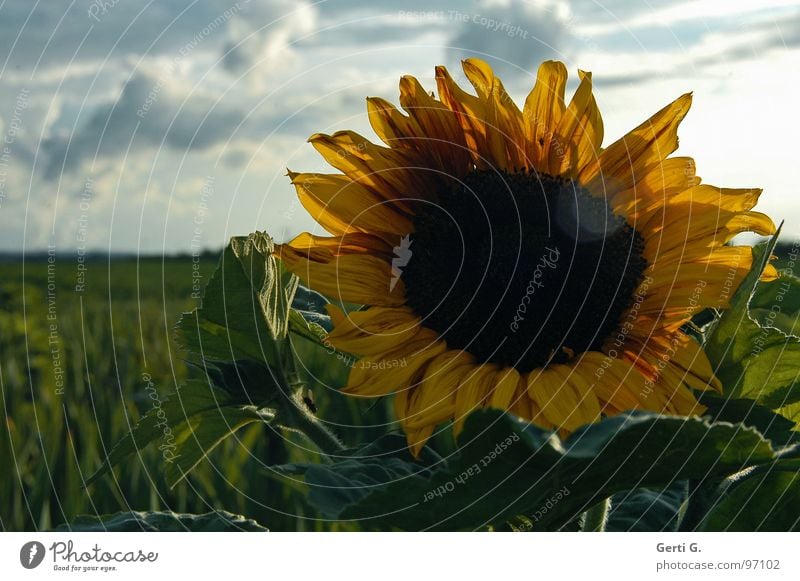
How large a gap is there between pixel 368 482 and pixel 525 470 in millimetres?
115

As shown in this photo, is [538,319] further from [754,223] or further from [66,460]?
[66,460]

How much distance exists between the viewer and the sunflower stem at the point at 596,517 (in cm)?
68

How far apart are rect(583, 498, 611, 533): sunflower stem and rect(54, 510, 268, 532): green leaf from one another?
0.30 m

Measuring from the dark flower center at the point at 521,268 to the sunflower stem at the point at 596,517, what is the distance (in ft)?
0.37

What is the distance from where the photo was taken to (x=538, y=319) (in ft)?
2.36

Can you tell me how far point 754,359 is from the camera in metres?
0.67

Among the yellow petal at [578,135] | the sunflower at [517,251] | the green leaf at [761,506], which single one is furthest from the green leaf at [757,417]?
the yellow petal at [578,135]

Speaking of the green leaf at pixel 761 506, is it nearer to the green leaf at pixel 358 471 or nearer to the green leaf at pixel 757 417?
the green leaf at pixel 757 417

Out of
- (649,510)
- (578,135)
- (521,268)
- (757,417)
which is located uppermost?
(578,135)

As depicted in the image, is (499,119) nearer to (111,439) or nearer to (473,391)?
(473,391)

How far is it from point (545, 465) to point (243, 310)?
0.99 feet
